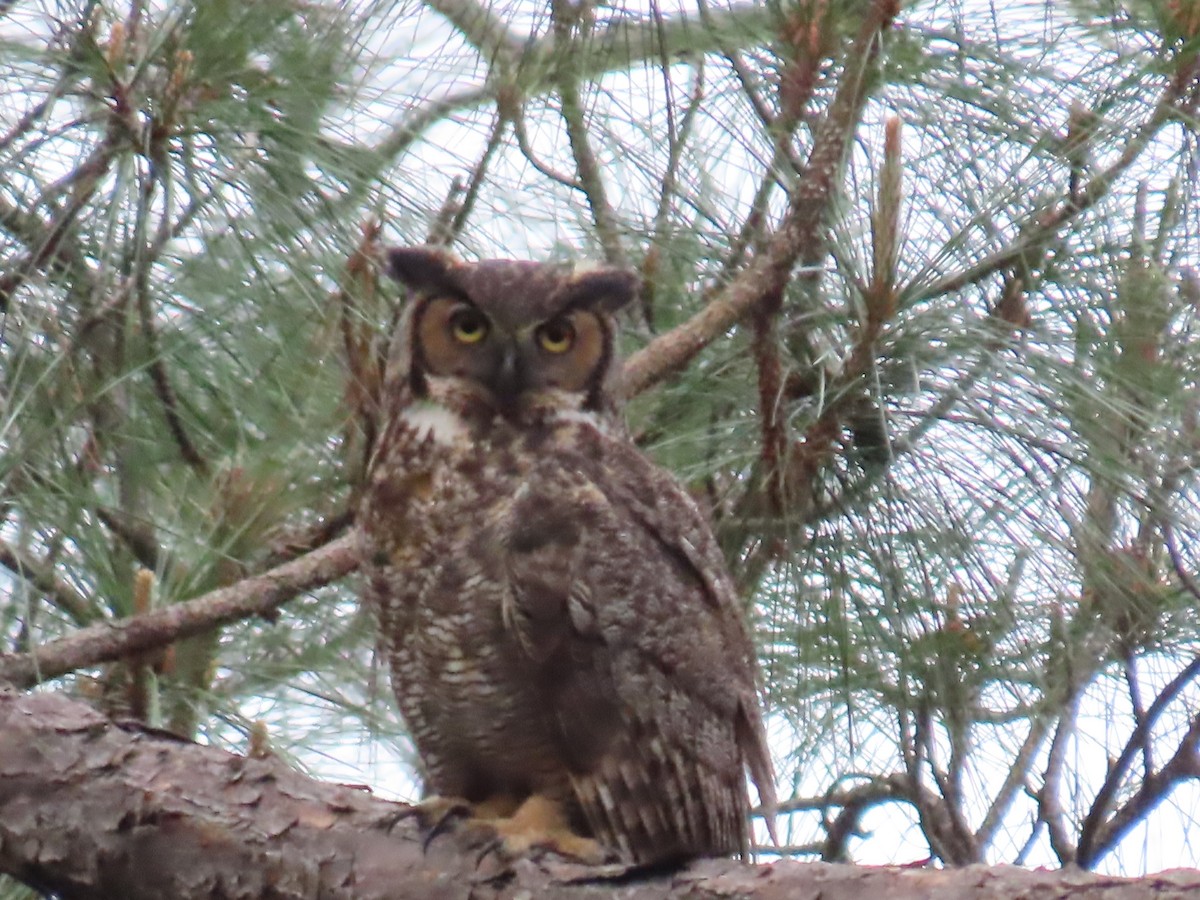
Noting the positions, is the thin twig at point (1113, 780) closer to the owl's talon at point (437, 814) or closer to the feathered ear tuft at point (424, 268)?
the owl's talon at point (437, 814)

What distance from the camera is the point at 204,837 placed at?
1.59 metres

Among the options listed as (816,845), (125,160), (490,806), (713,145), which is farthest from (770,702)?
(125,160)

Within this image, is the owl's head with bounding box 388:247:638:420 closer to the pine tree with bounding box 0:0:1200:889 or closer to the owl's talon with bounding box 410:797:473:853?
the pine tree with bounding box 0:0:1200:889

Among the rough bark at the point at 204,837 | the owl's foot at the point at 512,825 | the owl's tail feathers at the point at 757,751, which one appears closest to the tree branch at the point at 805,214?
the owl's tail feathers at the point at 757,751

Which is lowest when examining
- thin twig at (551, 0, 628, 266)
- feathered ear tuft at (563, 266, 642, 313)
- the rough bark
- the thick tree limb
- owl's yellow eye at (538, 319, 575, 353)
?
the rough bark

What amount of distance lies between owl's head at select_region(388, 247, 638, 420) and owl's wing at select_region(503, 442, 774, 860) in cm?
11

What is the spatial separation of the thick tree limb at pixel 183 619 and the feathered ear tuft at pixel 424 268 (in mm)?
301

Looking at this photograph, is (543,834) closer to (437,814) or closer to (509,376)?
(437,814)

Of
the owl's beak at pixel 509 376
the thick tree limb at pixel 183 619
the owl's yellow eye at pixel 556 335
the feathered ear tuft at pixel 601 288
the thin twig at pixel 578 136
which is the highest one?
the thin twig at pixel 578 136

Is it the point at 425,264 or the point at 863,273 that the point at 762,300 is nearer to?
the point at 863,273

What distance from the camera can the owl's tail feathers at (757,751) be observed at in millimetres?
1946

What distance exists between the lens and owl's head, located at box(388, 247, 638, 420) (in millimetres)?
1987

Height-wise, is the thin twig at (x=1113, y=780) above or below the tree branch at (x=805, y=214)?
below

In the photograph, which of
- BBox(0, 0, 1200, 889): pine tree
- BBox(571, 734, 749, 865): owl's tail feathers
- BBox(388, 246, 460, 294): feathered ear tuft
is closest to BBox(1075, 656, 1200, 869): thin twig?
BBox(0, 0, 1200, 889): pine tree
